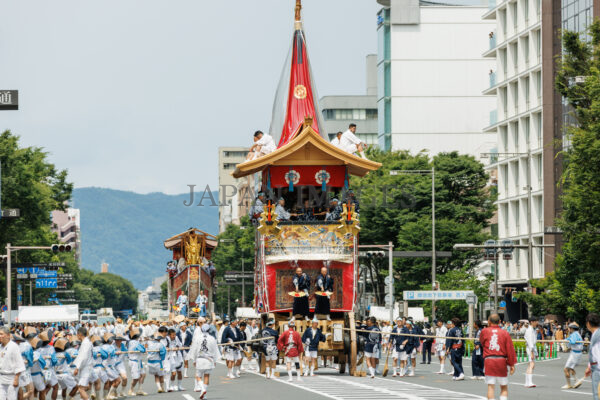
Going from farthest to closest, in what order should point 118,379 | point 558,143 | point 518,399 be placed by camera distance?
point 558,143 < point 118,379 < point 518,399

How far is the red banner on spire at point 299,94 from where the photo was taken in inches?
1377

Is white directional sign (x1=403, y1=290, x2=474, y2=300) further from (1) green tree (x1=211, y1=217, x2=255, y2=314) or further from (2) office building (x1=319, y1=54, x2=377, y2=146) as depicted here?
(2) office building (x1=319, y1=54, x2=377, y2=146)

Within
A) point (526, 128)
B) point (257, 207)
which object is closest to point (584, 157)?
point (257, 207)

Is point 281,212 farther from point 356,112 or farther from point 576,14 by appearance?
point 356,112

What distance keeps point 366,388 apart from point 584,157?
15371 mm

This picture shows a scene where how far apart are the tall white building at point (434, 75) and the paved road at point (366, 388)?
6975 cm

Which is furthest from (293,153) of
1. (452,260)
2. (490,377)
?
(452,260)

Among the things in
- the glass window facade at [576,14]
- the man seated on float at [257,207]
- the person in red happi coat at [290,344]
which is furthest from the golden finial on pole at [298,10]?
the glass window facade at [576,14]

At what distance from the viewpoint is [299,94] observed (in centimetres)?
3566

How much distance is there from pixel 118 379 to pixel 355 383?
22.0 feet

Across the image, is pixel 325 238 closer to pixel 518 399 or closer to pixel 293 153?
pixel 293 153

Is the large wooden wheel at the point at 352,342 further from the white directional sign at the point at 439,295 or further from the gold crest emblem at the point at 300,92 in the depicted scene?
the white directional sign at the point at 439,295

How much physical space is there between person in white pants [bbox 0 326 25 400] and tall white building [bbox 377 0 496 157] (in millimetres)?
86158

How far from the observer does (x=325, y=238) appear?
1307 inches
